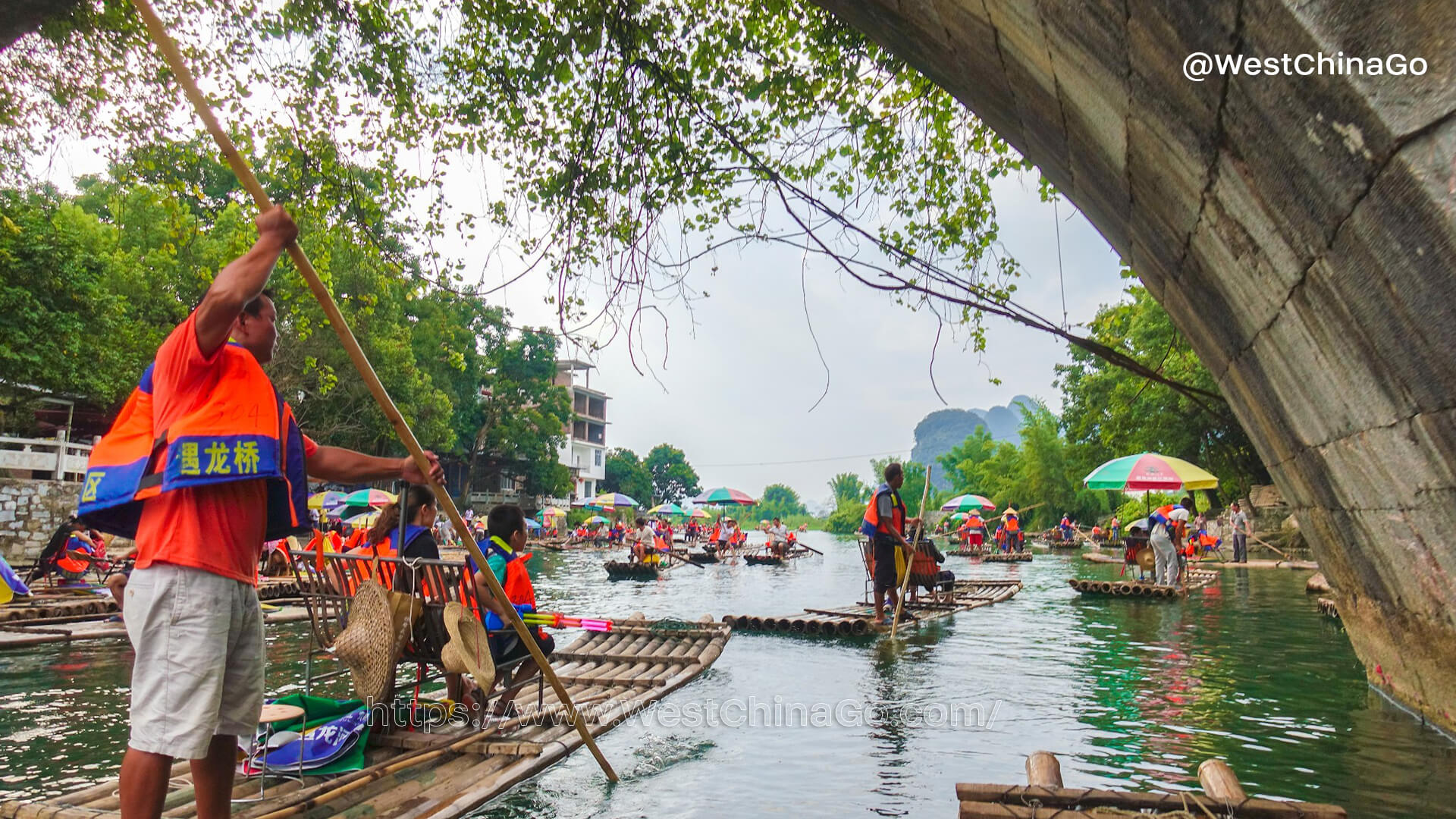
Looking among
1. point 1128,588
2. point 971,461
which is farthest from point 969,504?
point 971,461

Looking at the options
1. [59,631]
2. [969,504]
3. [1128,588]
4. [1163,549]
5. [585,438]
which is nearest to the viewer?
[59,631]

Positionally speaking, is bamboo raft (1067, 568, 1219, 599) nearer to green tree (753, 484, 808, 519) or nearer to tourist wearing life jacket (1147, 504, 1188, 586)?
tourist wearing life jacket (1147, 504, 1188, 586)

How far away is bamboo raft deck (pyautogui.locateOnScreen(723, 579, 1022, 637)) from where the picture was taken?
396 inches

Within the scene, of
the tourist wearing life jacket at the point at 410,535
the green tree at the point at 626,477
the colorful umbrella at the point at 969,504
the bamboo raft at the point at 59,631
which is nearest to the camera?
the tourist wearing life jacket at the point at 410,535

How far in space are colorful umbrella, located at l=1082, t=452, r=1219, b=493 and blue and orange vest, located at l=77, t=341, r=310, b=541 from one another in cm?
1675

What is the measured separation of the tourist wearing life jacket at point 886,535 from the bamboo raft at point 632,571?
11.5m

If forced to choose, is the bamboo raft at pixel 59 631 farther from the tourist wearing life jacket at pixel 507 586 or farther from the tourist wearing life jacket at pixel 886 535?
the tourist wearing life jacket at pixel 886 535

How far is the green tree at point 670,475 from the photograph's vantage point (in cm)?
8681

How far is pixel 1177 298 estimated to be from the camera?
343cm

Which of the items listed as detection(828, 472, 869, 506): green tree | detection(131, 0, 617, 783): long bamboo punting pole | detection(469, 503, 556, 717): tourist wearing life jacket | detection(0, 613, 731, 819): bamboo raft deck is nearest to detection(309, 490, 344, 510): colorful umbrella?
detection(0, 613, 731, 819): bamboo raft deck

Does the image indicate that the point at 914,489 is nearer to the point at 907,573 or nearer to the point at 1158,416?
the point at 1158,416

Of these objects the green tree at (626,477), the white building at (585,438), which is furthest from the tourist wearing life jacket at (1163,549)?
the green tree at (626,477)

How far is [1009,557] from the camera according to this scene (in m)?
29.0

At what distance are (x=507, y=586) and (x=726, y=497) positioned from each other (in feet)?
114
